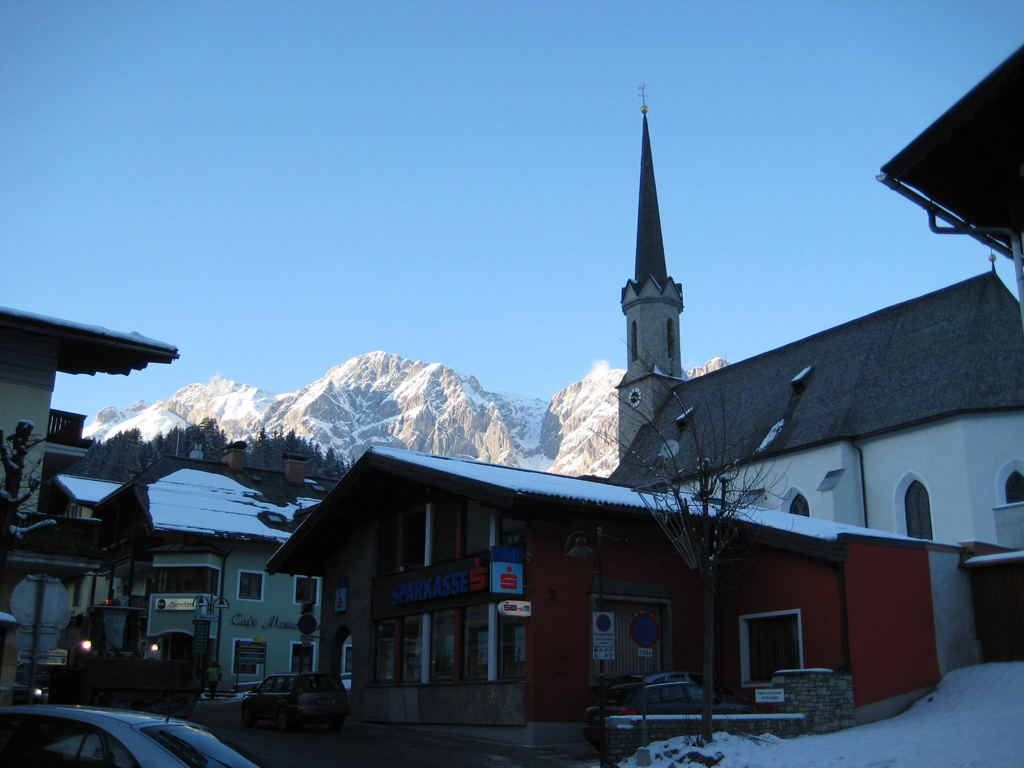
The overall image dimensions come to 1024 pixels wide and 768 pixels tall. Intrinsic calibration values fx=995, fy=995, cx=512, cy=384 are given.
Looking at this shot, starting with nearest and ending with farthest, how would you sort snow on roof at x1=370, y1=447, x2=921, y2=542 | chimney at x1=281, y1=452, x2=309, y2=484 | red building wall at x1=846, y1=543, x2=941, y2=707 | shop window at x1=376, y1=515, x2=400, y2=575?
1. red building wall at x1=846, y1=543, x2=941, y2=707
2. snow on roof at x1=370, y1=447, x2=921, y2=542
3. shop window at x1=376, y1=515, x2=400, y2=575
4. chimney at x1=281, y1=452, x2=309, y2=484

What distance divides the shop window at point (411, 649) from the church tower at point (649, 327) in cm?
2961

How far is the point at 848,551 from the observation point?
65.6 ft

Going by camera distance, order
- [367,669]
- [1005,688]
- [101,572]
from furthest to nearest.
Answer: [101,572] < [367,669] < [1005,688]

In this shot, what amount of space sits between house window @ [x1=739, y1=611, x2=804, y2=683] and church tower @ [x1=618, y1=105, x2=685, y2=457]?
30.6m

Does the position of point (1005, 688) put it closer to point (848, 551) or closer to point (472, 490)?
point (848, 551)

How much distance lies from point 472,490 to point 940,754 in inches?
400

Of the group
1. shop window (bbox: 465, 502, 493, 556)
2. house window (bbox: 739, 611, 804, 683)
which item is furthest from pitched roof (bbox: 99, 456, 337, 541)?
house window (bbox: 739, 611, 804, 683)

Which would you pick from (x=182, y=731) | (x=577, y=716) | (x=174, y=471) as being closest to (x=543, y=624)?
(x=577, y=716)

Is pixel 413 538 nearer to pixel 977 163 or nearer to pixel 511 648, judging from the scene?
pixel 511 648

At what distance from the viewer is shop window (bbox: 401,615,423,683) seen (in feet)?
78.5

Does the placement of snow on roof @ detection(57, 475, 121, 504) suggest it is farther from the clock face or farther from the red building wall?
the red building wall

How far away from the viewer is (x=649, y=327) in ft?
187

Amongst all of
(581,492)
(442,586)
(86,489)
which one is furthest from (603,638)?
(86,489)

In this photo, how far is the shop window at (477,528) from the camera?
22.1 meters
